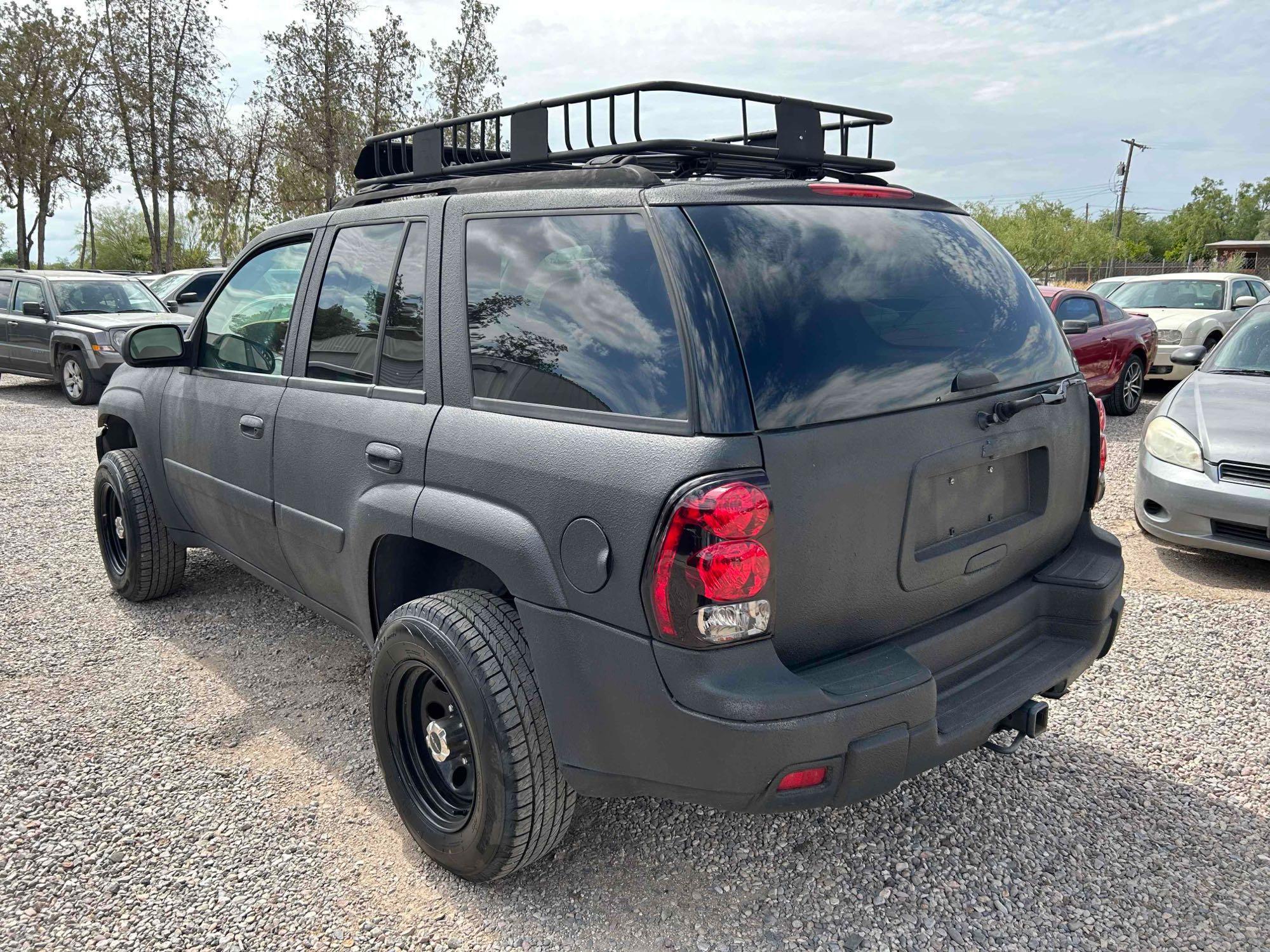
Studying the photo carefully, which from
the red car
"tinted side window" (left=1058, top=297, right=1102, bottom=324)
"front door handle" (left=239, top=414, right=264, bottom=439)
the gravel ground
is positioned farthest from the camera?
"tinted side window" (left=1058, top=297, right=1102, bottom=324)

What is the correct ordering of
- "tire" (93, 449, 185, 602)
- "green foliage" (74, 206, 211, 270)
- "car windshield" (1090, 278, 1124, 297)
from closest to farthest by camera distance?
"tire" (93, 449, 185, 602) → "car windshield" (1090, 278, 1124, 297) → "green foliage" (74, 206, 211, 270)

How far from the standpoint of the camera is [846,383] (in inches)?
86.7

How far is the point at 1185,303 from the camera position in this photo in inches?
512

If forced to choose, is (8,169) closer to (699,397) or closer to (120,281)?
(120,281)

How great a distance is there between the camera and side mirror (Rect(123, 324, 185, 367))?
12.9ft

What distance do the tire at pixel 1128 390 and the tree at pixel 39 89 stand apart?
28035 mm

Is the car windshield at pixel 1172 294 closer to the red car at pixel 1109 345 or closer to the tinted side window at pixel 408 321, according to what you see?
the red car at pixel 1109 345

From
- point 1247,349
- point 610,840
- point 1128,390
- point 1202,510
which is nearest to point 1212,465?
point 1202,510

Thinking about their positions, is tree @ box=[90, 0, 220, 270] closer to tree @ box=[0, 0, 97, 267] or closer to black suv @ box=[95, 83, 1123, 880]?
tree @ box=[0, 0, 97, 267]

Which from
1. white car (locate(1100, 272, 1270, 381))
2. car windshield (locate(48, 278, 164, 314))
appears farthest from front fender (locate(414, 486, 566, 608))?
car windshield (locate(48, 278, 164, 314))

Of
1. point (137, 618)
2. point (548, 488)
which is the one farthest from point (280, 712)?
point (548, 488)

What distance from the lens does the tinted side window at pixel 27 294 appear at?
12.9m

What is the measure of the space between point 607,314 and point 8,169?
31.1 meters

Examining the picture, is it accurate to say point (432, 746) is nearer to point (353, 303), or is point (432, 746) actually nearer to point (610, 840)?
point (610, 840)
